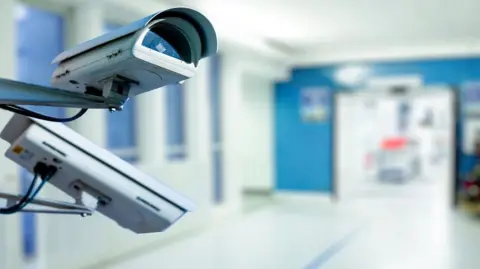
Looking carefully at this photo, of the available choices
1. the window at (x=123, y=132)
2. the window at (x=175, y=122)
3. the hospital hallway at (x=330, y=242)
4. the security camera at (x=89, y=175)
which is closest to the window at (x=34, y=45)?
the window at (x=123, y=132)

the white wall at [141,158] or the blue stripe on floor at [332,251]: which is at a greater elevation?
the white wall at [141,158]

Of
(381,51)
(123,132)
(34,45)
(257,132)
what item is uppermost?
(381,51)

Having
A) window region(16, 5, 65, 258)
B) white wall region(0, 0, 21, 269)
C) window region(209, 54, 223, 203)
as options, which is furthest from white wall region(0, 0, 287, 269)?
window region(16, 5, 65, 258)

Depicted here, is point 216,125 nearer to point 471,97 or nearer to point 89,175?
point 471,97

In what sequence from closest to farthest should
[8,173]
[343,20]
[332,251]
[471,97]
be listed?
[8,173] → [332,251] → [343,20] → [471,97]

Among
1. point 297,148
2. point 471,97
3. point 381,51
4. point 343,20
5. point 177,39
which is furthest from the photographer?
point 297,148

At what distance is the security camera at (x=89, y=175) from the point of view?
1.97 meters

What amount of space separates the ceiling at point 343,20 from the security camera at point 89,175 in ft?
11.1

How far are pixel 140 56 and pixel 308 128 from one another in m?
8.45

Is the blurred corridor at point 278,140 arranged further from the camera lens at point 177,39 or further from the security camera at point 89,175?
the camera lens at point 177,39

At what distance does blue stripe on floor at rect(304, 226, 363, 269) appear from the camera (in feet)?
16.0

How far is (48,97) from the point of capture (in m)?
1.40

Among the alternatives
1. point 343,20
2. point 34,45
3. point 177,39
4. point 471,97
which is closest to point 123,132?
point 34,45

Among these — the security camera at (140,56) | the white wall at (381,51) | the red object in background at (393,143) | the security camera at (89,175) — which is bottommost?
the red object in background at (393,143)
